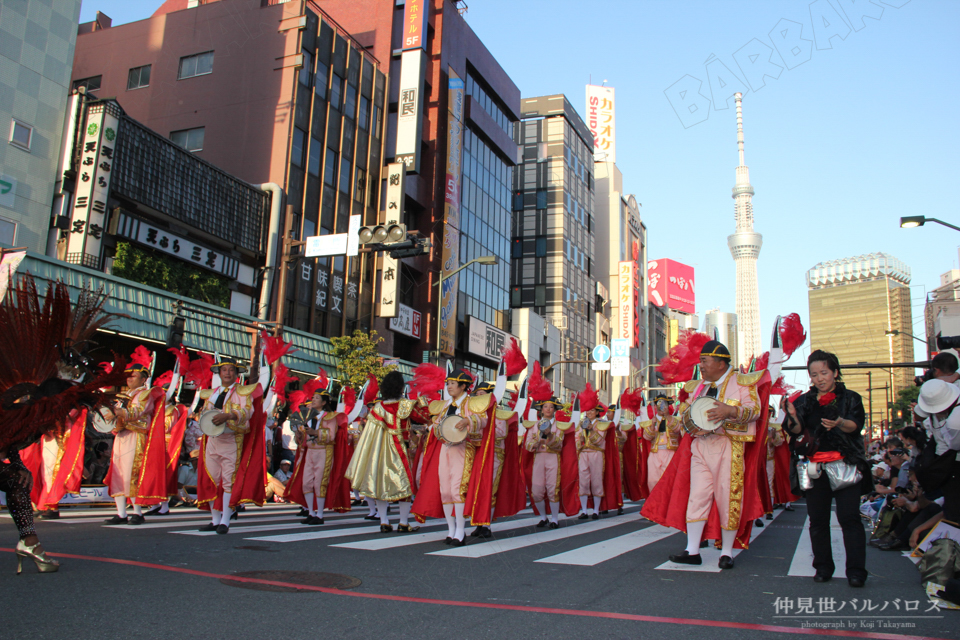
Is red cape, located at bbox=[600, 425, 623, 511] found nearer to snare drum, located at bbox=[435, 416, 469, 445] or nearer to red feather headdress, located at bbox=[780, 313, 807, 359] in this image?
snare drum, located at bbox=[435, 416, 469, 445]

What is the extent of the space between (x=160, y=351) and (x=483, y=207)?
2153 centimetres

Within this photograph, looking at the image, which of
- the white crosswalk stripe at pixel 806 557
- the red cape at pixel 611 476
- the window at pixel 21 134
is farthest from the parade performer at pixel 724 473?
the window at pixel 21 134

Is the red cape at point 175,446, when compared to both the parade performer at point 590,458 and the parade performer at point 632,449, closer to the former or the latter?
the parade performer at point 590,458

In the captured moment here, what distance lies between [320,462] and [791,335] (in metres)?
6.07

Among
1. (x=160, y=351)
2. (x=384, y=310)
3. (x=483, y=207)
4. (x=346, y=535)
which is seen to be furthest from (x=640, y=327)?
(x=346, y=535)

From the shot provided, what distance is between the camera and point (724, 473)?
5.80 meters

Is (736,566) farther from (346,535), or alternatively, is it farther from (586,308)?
(586,308)

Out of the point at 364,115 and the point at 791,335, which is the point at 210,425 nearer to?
the point at 791,335

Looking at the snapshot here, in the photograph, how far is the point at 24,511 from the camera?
4.72m

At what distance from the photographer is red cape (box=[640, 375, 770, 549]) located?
19.0 feet

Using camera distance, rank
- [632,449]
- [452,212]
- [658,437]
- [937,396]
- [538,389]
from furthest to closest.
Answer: [452,212], [632,449], [658,437], [538,389], [937,396]

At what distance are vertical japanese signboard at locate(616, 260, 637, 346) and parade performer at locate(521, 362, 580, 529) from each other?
187 ft

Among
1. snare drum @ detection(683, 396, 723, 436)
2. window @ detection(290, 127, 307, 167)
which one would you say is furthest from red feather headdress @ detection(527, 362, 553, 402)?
window @ detection(290, 127, 307, 167)

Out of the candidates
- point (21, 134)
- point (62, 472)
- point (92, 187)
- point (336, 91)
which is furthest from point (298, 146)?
point (62, 472)
